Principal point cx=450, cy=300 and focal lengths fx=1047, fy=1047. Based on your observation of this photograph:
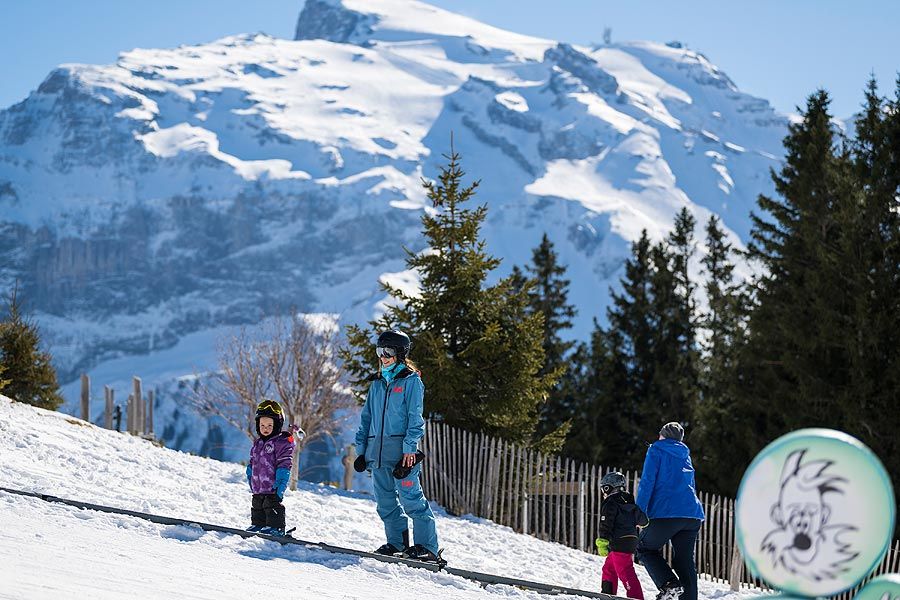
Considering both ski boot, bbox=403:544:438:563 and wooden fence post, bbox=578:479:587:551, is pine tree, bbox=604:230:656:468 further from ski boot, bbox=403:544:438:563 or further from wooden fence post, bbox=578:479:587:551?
ski boot, bbox=403:544:438:563

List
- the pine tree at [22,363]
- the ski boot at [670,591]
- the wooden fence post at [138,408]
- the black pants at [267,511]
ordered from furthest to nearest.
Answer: the wooden fence post at [138,408] → the pine tree at [22,363] → the black pants at [267,511] → the ski boot at [670,591]

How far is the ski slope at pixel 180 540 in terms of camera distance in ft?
19.6

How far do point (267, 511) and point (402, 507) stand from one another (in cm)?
116

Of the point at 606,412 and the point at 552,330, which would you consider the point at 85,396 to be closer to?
the point at 606,412

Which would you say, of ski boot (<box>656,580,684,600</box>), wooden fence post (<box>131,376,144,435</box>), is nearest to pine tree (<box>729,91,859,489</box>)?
ski boot (<box>656,580,684,600</box>)

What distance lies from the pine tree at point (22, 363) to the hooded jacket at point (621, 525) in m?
18.2

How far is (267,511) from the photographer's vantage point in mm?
8672

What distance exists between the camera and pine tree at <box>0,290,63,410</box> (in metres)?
23.7

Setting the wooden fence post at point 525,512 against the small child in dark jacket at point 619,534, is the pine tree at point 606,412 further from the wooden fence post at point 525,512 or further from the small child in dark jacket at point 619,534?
the small child in dark jacket at point 619,534

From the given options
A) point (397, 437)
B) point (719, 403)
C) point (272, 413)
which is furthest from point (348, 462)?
point (719, 403)

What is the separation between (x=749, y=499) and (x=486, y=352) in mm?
13907

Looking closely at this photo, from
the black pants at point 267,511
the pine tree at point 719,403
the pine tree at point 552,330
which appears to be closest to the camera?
the black pants at point 267,511

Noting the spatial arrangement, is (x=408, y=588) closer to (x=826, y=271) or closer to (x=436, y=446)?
(x=436, y=446)

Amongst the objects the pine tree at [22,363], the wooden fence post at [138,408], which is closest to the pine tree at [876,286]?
the wooden fence post at [138,408]
